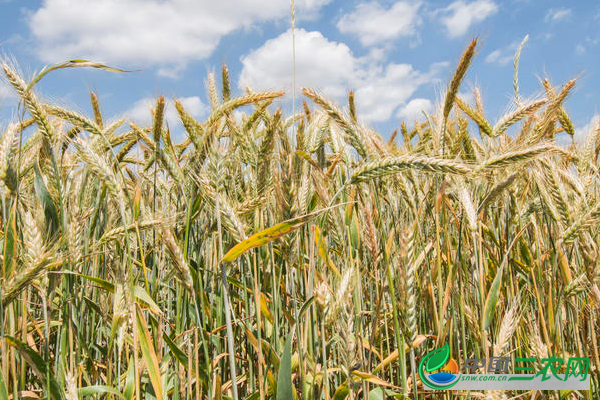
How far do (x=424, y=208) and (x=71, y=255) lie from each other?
1469mm

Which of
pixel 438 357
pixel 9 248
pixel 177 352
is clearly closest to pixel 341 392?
pixel 438 357

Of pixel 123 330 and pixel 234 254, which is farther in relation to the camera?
pixel 123 330

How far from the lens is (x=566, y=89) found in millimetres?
2209

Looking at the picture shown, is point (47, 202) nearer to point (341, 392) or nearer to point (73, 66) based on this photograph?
point (73, 66)

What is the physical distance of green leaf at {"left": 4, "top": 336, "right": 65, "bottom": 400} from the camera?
1088 millimetres

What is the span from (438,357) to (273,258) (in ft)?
2.35

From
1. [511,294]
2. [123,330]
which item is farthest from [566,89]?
[123,330]

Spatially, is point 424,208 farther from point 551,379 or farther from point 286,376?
point 286,376

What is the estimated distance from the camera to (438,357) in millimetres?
1530

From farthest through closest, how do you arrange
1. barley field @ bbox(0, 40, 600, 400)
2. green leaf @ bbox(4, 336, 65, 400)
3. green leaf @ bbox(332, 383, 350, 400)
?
green leaf @ bbox(332, 383, 350, 400) → barley field @ bbox(0, 40, 600, 400) → green leaf @ bbox(4, 336, 65, 400)

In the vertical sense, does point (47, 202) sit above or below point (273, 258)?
above

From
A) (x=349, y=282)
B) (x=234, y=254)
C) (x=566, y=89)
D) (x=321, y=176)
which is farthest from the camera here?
(x=566, y=89)

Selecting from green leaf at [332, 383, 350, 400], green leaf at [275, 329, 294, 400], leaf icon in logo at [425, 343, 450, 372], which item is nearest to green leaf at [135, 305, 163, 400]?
green leaf at [275, 329, 294, 400]

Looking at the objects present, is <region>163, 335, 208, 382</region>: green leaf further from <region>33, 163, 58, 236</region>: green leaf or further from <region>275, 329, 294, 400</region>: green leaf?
<region>33, 163, 58, 236</region>: green leaf
